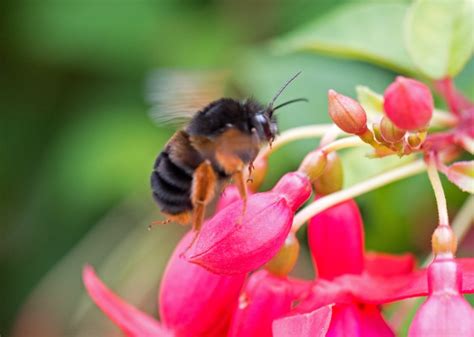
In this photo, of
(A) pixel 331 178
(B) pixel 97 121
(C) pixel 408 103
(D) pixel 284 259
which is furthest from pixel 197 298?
(B) pixel 97 121

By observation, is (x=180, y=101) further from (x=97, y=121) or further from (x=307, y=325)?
(x=97, y=121)

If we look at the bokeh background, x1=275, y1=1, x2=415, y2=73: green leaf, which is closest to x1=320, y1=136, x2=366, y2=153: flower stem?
x1=275, y1=1, x2=415, y2=73: green leaf

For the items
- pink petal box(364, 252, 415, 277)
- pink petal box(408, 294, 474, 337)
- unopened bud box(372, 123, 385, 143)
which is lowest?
pink petal box(364, 252, 415, 277)

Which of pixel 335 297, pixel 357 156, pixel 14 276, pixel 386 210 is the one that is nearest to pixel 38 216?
pixel 14 276

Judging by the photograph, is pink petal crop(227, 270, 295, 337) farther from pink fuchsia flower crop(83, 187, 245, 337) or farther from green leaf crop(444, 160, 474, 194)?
green leaf crop(444, 160, 474, 194)

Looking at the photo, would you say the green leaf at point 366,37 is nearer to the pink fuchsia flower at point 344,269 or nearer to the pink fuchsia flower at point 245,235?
the pink fuchsia flower at point 344,269

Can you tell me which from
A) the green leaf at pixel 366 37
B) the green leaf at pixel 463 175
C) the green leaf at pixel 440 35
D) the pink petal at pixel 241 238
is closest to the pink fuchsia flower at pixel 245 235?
the pink petal at pixel 241 238
